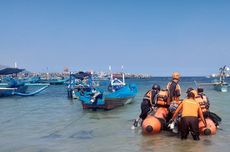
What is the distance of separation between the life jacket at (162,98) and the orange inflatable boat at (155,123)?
0.47 meters

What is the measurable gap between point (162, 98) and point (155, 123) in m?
1.28

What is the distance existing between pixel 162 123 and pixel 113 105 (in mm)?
13649

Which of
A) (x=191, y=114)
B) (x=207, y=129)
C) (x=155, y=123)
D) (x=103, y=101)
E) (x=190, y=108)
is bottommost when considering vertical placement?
(x=207, y=129)

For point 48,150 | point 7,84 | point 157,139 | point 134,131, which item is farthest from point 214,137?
point 7,84

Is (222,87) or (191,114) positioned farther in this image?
(222,87)

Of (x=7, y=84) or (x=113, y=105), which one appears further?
(x=7, y=84)

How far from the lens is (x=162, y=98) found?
1605 cm

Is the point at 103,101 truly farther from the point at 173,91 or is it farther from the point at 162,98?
the point at 173,91

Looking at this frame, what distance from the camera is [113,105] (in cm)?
2900

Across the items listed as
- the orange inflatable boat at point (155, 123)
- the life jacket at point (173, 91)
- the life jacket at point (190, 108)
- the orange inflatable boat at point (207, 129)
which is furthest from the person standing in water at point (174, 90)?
the life jacket at point (190, 108)

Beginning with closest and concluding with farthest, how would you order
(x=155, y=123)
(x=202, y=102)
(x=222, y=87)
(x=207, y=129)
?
(x=207, y=129) → (x=155, y=123) → (x=202, y=102) → (x=222, y=87)

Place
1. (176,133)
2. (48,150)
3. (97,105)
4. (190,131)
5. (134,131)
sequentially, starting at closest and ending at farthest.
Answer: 1. (48,150)
2. (190,131)
3. (176,133)
4. (134,131)
5. (97,105)

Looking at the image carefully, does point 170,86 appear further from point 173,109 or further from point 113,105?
point 113,105

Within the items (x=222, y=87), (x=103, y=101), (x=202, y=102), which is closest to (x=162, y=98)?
(x=202, y=102)
